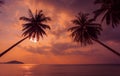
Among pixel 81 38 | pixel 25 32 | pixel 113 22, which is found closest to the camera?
pixel 113 22

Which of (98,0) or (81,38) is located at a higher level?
(98,0)

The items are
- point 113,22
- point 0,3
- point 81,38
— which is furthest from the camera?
point 81,38

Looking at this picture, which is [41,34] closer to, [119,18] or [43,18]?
[43,18]

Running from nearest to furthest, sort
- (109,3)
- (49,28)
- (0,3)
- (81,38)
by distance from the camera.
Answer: (0,3) < (109,3) < (81,38) < (49,28)

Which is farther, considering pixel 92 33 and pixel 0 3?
pixel 92 33

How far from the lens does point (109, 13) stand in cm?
3344

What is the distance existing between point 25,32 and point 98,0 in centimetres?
1846

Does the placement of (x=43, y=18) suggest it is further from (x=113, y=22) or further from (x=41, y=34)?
(x=113, y=22)

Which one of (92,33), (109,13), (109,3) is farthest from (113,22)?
(92,33)

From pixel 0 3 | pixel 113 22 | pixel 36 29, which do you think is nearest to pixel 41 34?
pixel 36 29

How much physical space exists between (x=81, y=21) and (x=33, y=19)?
9509 millimetres

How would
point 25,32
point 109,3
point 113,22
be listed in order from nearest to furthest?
point 109,3 < point 113,22 < point 25,32

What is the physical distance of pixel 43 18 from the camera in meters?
47.7

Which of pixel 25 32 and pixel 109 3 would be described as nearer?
pixel 109 3
